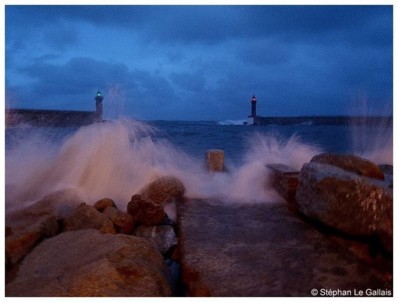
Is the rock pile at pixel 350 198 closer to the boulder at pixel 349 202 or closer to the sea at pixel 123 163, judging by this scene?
the boulder at pixel 349 202

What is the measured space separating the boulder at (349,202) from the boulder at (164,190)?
1.92 metres

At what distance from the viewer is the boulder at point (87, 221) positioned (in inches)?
133

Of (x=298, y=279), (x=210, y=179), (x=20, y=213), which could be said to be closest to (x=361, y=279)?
(x=298, y=279)

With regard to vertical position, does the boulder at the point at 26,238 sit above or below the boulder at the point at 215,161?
below

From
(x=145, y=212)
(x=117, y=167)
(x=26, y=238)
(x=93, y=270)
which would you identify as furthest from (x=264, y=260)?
(x=117, y=167)

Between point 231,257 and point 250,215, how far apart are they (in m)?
1.10

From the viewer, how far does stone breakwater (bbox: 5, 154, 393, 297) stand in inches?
84.2

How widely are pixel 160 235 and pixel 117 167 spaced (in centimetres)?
230

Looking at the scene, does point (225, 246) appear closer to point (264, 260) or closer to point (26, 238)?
point (264, 260)

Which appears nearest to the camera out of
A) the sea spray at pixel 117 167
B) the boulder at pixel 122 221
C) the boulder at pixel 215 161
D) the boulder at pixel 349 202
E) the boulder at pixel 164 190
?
the boulder at pixel 349 202

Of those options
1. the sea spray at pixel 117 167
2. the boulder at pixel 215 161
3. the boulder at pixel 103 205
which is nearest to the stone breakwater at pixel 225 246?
the boulder at pixel 103 205

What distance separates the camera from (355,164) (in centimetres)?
306

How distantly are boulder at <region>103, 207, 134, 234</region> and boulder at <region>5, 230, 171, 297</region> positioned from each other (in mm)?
747

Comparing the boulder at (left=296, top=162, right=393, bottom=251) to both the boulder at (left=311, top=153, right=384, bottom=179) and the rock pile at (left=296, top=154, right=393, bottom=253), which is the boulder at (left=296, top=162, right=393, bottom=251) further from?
the boulder at (left=311, top=153, right=384, bottom=179)
